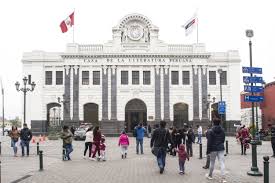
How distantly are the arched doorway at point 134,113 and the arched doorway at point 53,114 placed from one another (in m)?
8.45

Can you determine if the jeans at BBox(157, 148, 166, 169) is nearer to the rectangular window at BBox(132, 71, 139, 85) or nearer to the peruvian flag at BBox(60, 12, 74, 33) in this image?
the peruvian flag at BBox(60, 12, 74, 33)

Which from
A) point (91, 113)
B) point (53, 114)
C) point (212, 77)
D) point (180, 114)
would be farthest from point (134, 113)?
point (212, 77)

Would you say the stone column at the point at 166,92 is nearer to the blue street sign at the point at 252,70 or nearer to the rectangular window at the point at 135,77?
the rectangular window at the point at 135,77

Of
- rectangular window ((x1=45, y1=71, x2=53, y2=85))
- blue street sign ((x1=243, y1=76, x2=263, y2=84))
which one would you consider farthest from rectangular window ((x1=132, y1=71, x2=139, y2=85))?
blue street sign ((x1=243, y1=76, x2=263, y2=84))

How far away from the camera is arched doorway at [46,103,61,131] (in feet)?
165

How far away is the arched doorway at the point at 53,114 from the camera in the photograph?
50.4 meters

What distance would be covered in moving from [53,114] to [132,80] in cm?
1085

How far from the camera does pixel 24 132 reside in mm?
22469

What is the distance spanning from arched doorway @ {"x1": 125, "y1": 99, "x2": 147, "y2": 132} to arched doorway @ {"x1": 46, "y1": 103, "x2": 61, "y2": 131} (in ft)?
27.7

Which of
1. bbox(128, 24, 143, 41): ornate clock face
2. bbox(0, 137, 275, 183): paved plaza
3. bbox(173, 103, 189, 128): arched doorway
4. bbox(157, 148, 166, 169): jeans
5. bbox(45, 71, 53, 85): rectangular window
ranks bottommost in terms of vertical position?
bbox(0, 137, 275, 183): paved plaza

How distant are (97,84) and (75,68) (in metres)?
3.33

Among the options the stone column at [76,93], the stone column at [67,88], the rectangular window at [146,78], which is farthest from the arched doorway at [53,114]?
the rectangular window at [146,78]

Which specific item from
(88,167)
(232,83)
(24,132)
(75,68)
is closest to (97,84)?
(75,68)

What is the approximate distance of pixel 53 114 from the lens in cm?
5122
